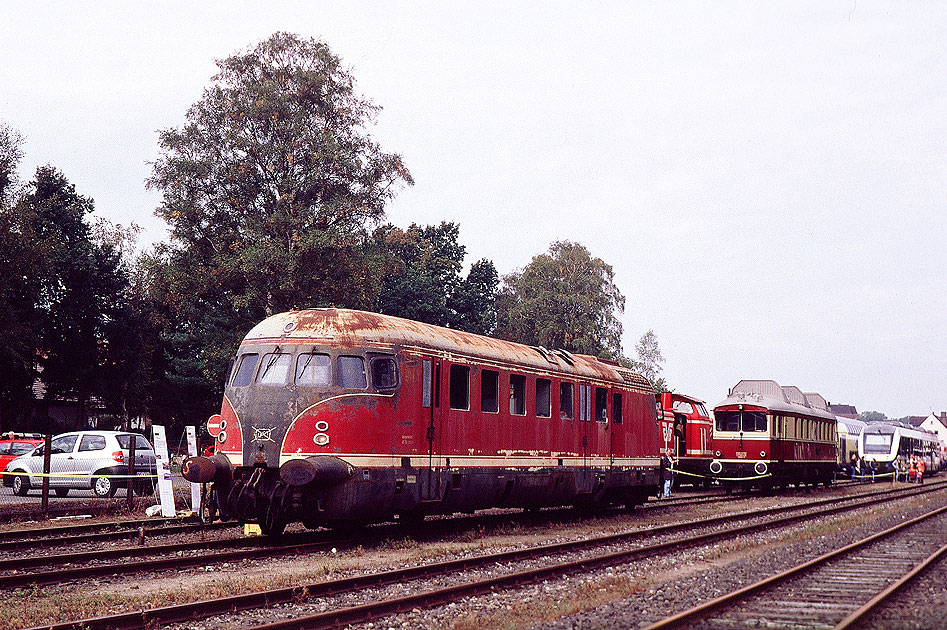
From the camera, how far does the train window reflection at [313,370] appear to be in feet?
49.8

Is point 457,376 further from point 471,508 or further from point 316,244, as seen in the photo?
point 316,244

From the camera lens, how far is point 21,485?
25.8 meters

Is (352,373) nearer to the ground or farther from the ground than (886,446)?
farther from the ground

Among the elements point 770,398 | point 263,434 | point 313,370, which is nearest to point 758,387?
point 770,398

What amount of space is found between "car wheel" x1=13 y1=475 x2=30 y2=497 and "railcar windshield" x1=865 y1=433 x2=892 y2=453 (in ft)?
159

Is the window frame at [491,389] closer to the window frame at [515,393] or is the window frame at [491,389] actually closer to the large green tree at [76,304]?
the window frame at [515,393]

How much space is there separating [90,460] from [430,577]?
14.7m

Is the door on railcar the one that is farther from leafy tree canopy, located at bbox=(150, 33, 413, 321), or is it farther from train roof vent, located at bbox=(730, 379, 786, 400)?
train roof vent, located at bbox=(730, 379, 786, 400)

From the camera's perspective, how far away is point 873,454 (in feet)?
196

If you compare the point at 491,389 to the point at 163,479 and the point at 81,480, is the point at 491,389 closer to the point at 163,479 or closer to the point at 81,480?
the point at 163,479

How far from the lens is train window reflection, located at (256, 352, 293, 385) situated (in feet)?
50.1

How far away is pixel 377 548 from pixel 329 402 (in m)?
2.42

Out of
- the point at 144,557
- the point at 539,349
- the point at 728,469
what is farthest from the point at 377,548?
the point at 728,469

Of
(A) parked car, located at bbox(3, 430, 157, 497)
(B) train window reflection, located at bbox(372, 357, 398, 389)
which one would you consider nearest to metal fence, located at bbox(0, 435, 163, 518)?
(A) parked car, located at bbox(3, 430, 157, 497)
